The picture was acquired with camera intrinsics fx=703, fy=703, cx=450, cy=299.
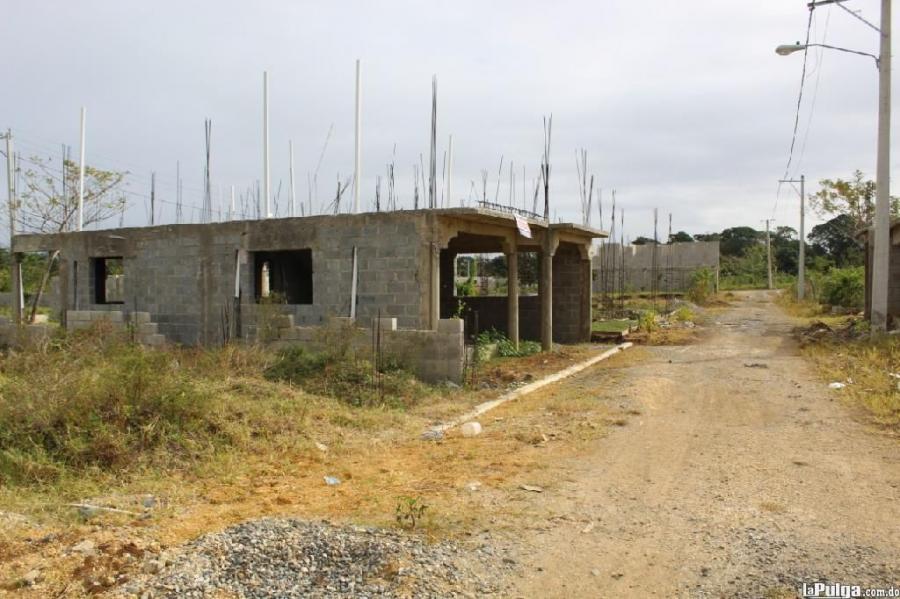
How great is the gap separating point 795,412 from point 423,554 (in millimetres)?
6594

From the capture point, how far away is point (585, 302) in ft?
64.3

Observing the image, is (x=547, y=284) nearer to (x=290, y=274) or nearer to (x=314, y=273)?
(x=314, y=273)

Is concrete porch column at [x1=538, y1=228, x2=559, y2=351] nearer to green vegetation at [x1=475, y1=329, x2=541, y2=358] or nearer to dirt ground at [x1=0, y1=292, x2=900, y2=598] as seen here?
green vegetation at [x1=475, y1=329, x2=541, y2=358]

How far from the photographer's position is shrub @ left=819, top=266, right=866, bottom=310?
2827cm

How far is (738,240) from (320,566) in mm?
74896

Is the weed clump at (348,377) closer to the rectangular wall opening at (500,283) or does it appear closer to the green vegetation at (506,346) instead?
the green vegetation at (506,346)

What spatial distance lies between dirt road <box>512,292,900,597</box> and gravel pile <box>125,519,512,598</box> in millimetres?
398

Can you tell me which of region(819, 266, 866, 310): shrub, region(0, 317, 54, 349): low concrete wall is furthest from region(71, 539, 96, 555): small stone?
region(819, 266, 866, 310): shrub

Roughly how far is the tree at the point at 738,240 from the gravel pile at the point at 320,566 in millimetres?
69450

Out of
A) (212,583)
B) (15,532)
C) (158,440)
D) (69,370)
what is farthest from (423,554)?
(69,370)

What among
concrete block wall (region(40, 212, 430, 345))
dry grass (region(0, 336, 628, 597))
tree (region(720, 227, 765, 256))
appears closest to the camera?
dry grass (region(0, 336, 628, 597))

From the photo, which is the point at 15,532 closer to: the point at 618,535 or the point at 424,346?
the point at 618,535

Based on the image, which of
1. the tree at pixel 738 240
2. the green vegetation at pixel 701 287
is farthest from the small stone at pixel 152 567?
the tree at pixel 738 240

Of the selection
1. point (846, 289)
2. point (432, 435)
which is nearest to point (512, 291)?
point (432, 435)
